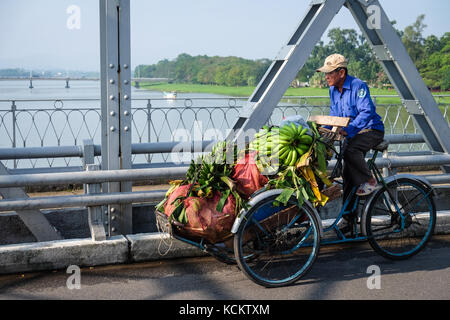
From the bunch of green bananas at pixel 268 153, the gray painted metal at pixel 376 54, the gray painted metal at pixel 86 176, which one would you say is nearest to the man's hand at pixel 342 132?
the bunch of green bananas at pixel 268 153

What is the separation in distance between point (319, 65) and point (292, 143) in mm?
3894

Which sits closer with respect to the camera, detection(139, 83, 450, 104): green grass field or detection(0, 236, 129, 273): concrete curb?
detection(0, 236, 129, 273): concrete curb

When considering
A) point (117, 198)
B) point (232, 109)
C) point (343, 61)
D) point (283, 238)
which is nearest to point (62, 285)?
point (117, 198)

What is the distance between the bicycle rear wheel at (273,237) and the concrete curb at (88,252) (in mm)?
864

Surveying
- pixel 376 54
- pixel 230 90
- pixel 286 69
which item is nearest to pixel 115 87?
pixel 286 69

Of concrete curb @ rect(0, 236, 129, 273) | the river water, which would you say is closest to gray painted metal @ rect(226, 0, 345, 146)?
concrete curb @ rect(0, 236, 129, 273)

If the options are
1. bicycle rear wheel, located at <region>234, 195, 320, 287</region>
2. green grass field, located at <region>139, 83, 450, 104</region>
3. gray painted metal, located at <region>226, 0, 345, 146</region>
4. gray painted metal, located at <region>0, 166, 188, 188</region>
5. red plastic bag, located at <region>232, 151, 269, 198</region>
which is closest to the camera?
bicycle rear wheel, located at <region>234, 195, 320, 287</region>

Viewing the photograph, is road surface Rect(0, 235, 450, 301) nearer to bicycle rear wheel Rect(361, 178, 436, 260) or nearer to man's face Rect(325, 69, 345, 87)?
bicycle rear wheel Rect(361, 178, 436, 260)

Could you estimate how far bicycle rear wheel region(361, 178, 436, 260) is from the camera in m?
5.67

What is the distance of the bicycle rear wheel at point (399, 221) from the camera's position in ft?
18.6

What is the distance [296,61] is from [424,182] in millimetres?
1817

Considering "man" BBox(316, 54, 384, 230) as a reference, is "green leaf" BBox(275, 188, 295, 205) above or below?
below

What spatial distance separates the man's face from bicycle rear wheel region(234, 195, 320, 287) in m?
1.28

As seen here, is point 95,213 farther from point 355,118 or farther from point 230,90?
point 230,90
